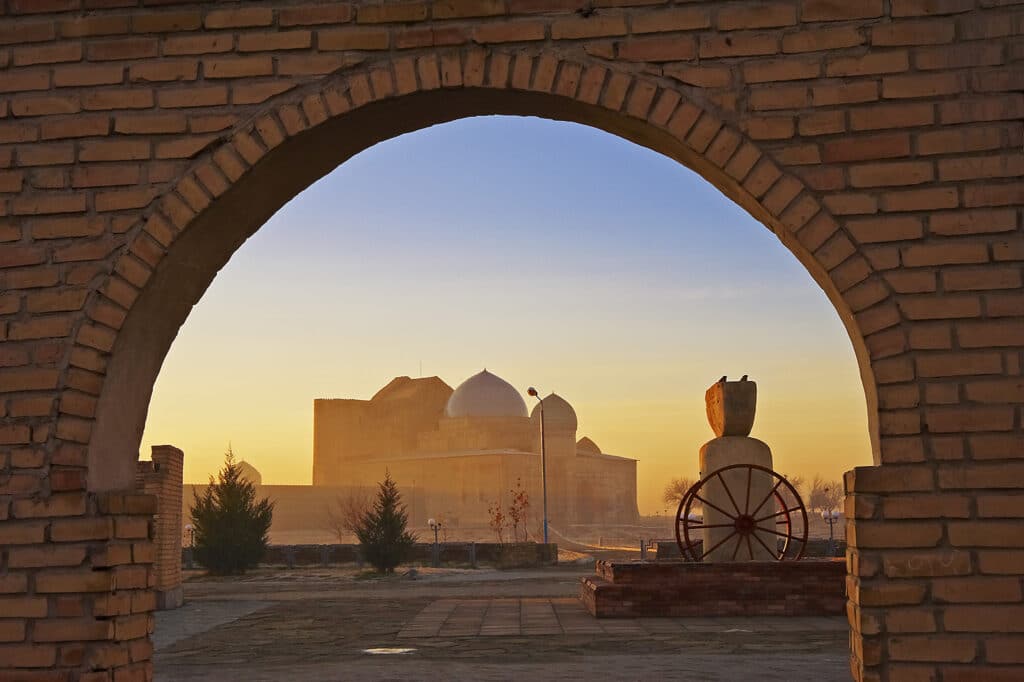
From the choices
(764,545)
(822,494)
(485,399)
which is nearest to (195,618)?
(764,545)

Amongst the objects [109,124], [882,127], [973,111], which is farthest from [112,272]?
[973,111]

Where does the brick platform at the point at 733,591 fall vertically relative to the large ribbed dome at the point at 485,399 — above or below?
below

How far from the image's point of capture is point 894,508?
3.78m

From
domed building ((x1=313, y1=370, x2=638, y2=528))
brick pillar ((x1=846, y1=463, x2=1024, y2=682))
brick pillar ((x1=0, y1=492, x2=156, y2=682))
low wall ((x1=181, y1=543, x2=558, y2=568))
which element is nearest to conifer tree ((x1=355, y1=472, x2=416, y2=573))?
low wall ((x1=181, y1=543, x2=558, y2=568))

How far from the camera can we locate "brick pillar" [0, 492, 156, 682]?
12.9 ft

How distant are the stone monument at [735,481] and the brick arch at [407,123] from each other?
348 inches

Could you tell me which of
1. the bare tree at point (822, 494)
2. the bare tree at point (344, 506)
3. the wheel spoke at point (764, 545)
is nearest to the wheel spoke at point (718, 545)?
the wheel spoke at point (764, 545)

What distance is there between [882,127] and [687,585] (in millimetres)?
8099

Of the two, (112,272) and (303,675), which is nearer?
(112,272)

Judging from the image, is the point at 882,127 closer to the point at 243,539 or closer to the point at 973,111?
the point at 973,111

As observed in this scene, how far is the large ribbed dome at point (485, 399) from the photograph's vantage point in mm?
50375

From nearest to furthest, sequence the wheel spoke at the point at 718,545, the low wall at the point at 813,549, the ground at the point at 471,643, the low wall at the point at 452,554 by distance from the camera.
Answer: the ground at the point at 471,643
the wheel spoke at the point at 718,545
the low wall at the point at 813,549
the low wall at the point at 452,554

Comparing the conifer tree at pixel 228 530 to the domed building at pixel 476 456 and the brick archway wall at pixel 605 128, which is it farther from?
the domed building at pixel 476 456

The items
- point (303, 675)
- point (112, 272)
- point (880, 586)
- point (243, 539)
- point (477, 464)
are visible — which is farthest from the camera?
point (477, 464)
